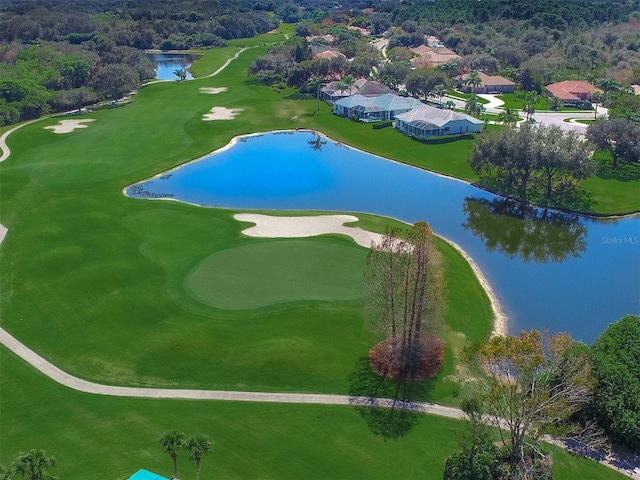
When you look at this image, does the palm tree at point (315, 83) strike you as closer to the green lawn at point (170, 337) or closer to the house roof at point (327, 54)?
the house roof at point (327, 54)

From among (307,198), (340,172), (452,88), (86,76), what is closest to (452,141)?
(340,172)

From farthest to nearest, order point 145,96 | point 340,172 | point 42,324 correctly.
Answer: point 145,96 < point 340,172 < point 42,324

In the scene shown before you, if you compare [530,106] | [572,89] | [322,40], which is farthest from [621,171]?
[322,40]

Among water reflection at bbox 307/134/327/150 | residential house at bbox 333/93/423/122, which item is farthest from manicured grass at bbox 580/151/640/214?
water reflection at bbox 307/134/327/150

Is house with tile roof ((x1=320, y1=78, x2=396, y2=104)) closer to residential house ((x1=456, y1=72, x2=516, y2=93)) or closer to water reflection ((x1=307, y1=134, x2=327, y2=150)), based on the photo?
residential house ((x1=456, y1=72, x2=516, y2=93))

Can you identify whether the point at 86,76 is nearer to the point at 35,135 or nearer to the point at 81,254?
the point at 35,135

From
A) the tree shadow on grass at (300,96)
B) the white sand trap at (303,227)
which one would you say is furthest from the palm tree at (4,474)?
the tree shadow on grass at (300,96)
